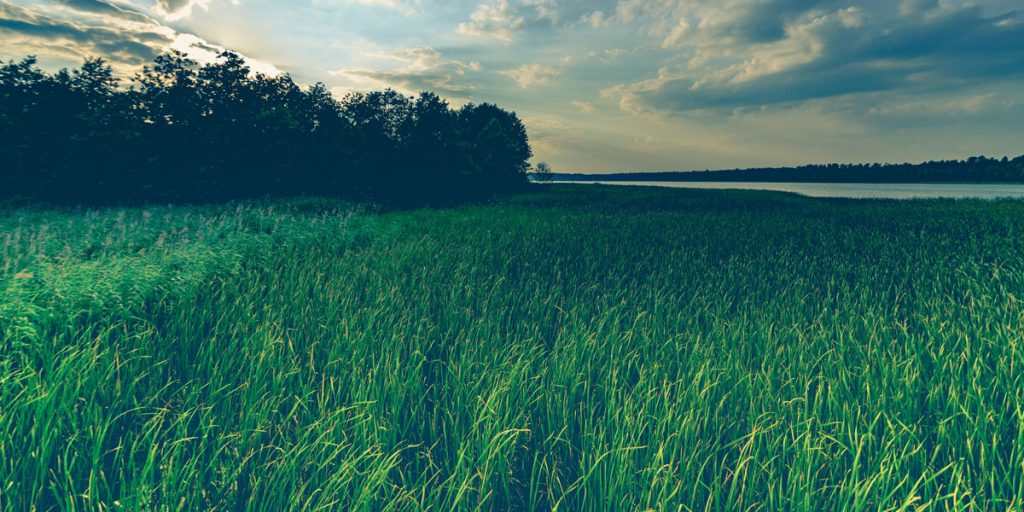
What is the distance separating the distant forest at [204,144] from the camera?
20.0 meters

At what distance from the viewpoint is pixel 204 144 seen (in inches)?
978

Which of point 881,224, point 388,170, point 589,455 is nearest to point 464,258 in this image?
point 589,455

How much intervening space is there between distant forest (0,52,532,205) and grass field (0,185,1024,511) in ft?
64.2

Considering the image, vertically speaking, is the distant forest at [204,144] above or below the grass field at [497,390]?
above

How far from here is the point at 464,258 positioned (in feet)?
27.2

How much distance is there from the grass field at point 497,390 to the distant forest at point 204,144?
1957cm

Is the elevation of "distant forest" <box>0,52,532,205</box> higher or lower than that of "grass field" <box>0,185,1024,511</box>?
higher

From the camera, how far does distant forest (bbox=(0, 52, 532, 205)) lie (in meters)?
20.0

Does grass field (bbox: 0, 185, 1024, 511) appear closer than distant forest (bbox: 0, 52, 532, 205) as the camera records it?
Yes

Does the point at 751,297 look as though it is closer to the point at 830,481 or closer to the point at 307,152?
the point at 830,481

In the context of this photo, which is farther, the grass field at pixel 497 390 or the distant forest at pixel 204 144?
the distant forest at pixel 204 144

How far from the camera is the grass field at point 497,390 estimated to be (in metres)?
2.09

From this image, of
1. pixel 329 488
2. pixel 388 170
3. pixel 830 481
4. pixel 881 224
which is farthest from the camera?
pixel 388 170

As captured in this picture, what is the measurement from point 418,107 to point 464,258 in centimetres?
4733
